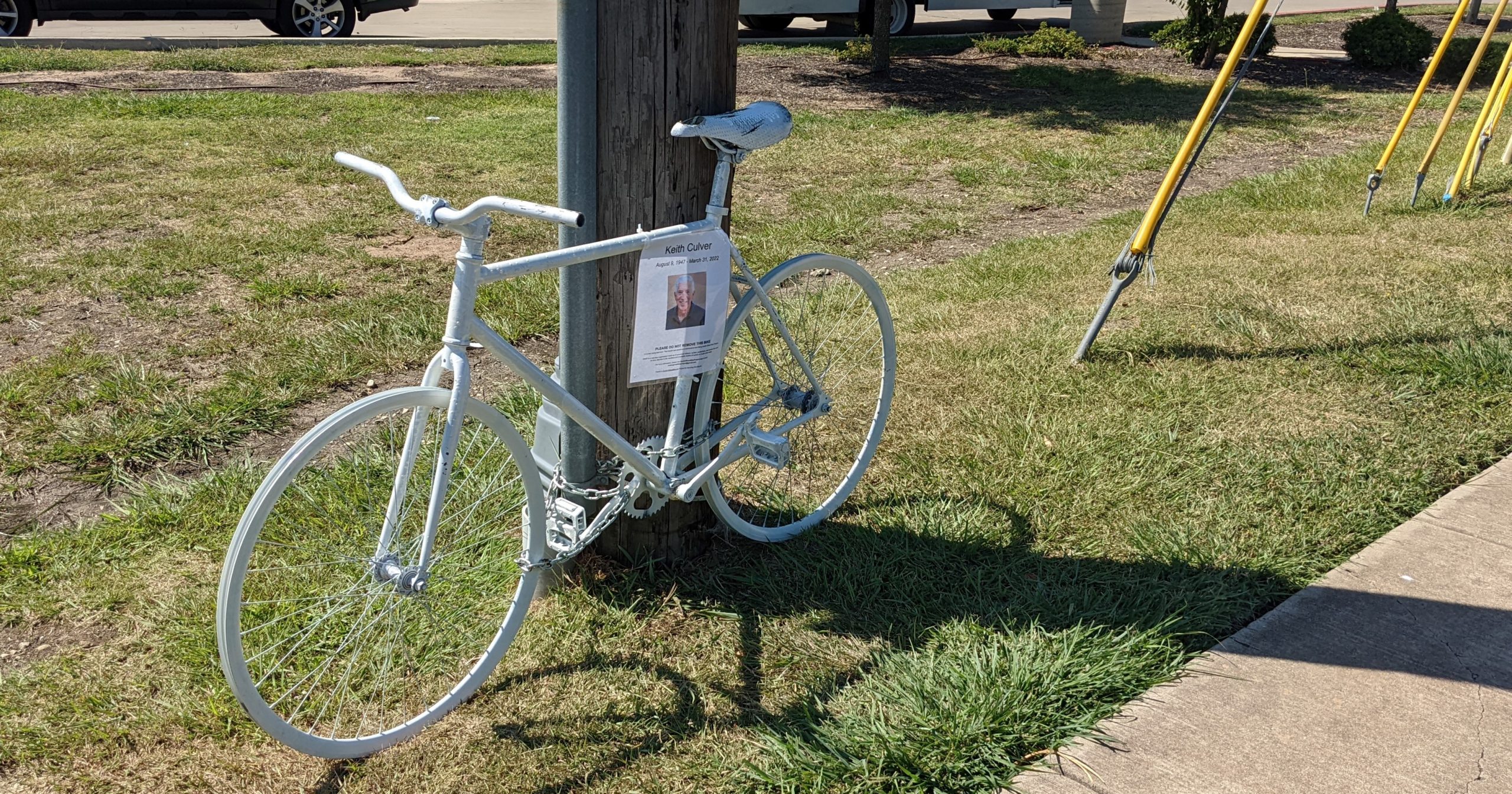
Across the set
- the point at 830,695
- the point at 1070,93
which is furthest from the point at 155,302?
the point at 1070,93

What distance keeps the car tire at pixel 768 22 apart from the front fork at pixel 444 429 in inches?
549

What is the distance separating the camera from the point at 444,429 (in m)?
2.42

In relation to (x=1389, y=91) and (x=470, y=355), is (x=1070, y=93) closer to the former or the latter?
(x=1389, y=91)

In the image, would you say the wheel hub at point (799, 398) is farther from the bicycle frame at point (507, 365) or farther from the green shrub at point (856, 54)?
the green shrub at point (856, 54)

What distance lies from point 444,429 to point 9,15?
13.3m

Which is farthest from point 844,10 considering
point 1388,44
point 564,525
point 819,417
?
point 564,525

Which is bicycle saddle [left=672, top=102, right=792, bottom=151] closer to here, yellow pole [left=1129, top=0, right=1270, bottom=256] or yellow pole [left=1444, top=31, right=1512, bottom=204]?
yellow pole [left=1129, top=0, right=1270, bottom=256]

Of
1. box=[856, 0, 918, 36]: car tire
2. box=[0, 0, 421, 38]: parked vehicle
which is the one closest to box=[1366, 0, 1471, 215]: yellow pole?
box=[856, 0, 918, 36]: car tire

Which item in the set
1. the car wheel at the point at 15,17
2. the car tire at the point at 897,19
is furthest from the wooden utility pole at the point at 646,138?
the car tire at the point at 897,19

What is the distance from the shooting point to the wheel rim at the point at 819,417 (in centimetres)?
340

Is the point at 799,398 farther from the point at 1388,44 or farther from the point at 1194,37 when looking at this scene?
the point at 1388,44

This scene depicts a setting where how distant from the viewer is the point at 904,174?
8281mm

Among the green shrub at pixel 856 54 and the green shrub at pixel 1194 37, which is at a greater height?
the green shrub at pixel 1194 37

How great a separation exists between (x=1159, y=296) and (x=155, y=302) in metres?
4.57
